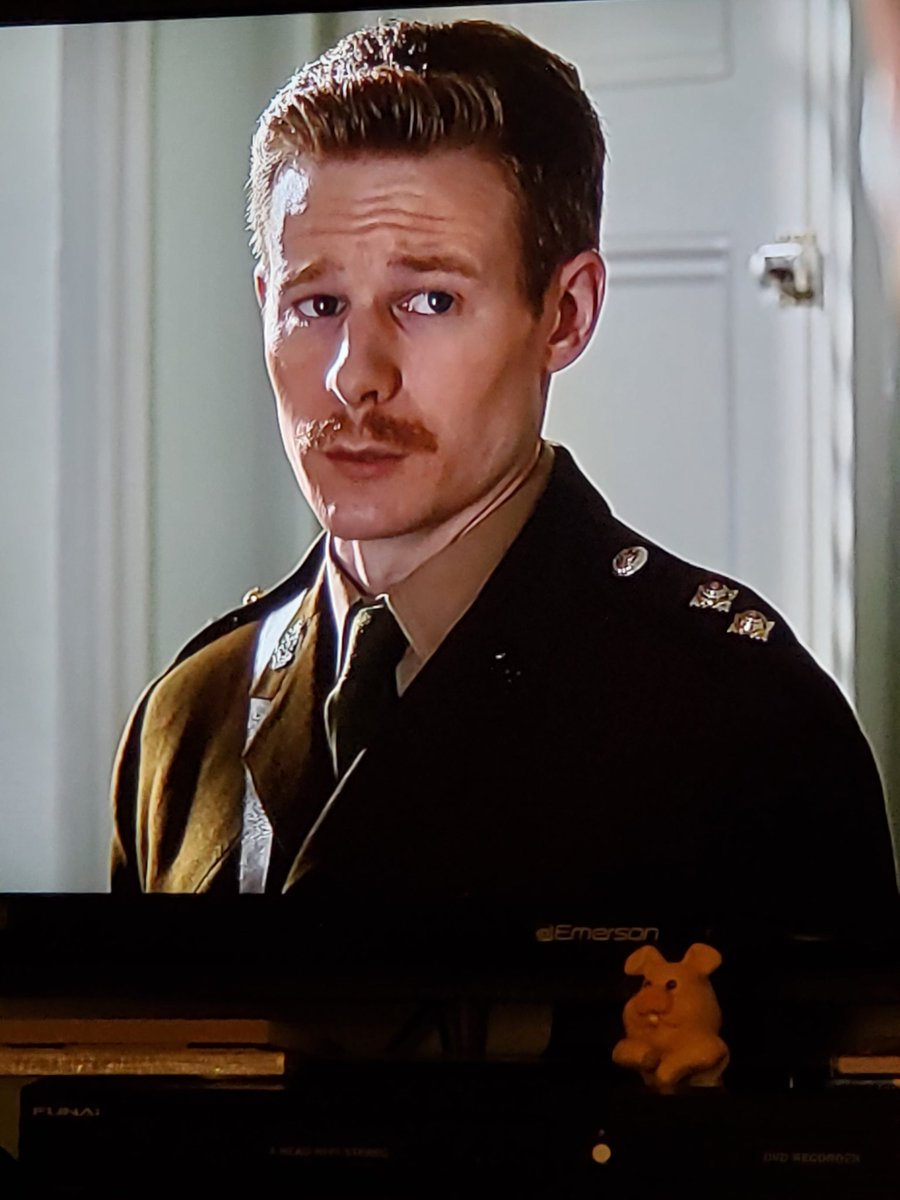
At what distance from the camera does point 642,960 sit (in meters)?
1.68

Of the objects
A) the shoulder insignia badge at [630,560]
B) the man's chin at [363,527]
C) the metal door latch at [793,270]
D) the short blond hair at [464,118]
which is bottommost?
the shoulder insignia badge at [630,560]

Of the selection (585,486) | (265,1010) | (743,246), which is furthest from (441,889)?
(743,246)

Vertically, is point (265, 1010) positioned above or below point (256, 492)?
below

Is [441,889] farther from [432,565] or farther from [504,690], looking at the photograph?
[432,565]

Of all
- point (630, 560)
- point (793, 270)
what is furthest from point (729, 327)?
point (630, 560)

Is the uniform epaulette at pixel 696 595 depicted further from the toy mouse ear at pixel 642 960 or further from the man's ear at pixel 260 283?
the man's ear at pixel 260 283

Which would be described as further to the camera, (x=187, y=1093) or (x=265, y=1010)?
(x=265, y=1010)

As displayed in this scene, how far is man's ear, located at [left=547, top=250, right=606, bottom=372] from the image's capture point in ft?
6.20

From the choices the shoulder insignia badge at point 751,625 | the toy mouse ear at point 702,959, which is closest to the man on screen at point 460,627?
the shoulder insignia badge at point 751,625

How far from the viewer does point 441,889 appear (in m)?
1.86

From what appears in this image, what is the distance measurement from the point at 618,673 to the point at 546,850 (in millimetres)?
190

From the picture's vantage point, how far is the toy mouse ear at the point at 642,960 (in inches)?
66.1

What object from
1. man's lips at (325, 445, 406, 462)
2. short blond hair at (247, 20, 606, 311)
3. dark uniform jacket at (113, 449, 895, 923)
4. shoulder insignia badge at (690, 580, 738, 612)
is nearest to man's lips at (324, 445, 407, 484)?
man's lips at (325, 445, 406, 462)

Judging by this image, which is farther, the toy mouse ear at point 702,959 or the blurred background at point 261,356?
the blurred background at point 261,356
